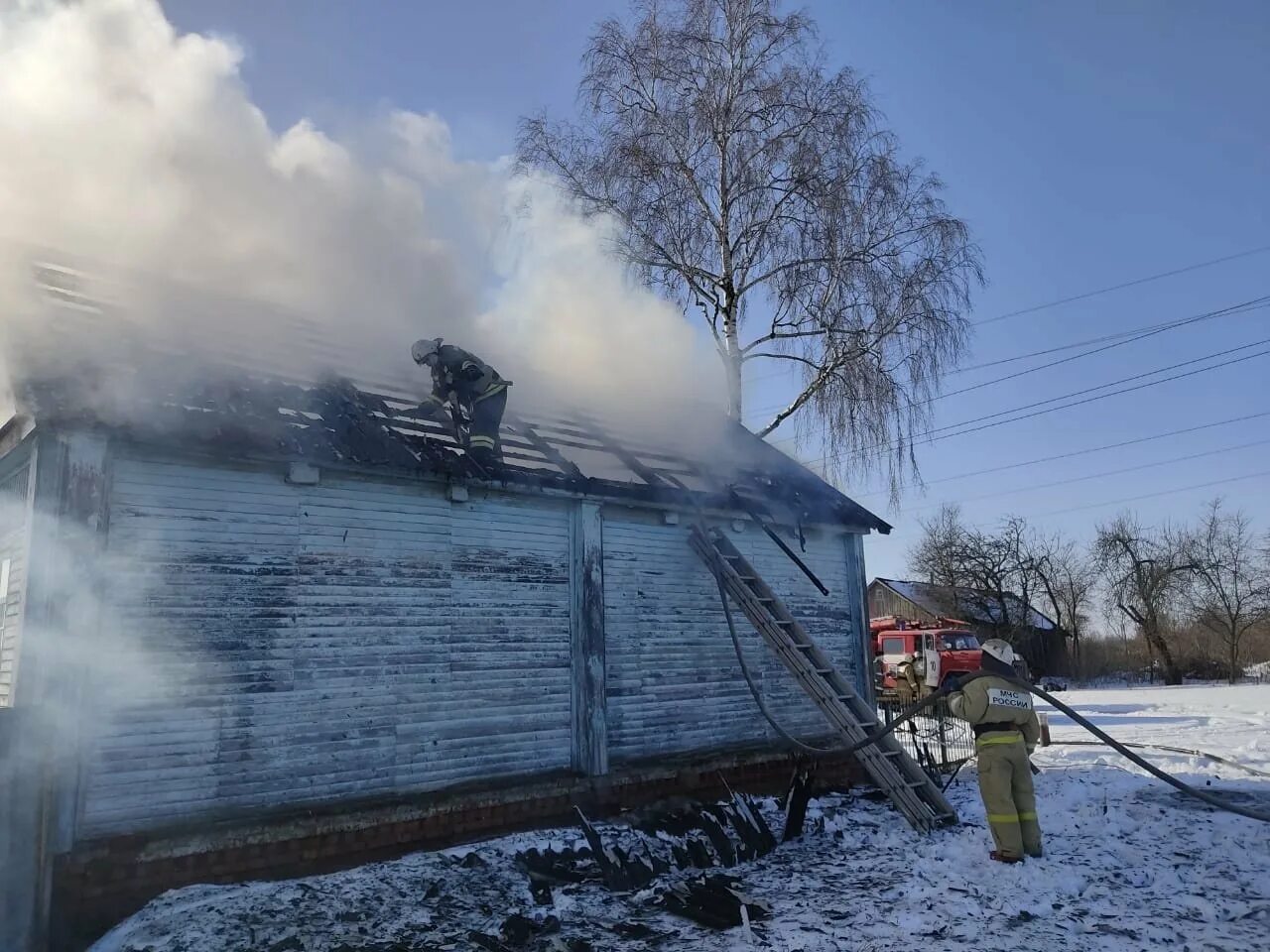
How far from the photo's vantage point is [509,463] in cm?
793

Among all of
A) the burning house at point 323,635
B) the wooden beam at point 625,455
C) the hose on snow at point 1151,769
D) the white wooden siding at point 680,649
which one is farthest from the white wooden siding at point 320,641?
the hose on snow at point 1151,769

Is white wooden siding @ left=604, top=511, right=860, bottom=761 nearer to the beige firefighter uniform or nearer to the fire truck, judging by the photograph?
the beige firefighter uniform

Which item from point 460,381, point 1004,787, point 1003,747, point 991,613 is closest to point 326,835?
point 460,381

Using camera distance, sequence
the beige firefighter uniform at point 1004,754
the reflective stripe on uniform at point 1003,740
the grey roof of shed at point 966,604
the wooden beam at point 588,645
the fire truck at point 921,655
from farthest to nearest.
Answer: the grey roof of shed at point 966,604, the fire truck at point 921,655, the wooden beam at point 588,645, the reflective stripe on uniform at point 1003,740, the beige firefighter uniform at point 1004,754

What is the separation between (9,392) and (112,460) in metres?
0.84

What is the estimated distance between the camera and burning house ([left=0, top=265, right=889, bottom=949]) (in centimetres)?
548

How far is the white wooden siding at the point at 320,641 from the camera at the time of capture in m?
5.79

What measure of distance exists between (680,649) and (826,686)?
5.26 ft

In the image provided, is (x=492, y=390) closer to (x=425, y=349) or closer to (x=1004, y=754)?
(x=425, y=349)

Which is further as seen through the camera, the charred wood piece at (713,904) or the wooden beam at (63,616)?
the charred wood piece at (713,904)

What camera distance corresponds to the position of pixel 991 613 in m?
41.2

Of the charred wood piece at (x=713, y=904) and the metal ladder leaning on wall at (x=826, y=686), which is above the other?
the metal ladder leaning on wall at (x=826, y=686)

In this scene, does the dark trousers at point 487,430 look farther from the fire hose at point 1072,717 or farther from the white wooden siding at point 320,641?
the fire hose at point 1072,717

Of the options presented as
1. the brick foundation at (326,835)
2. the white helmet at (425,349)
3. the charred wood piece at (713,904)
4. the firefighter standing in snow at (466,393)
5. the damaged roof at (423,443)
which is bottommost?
the charred wood piece at (713,904)
